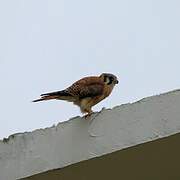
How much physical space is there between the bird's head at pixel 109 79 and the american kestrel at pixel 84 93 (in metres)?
0.20

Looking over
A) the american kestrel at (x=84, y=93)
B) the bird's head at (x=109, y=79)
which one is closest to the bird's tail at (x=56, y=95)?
the american kestrel at (x=84, y=93)

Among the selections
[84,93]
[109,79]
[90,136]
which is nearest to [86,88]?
[84,93]

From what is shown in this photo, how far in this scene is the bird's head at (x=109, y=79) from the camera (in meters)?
4.54

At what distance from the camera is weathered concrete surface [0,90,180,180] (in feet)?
10.3

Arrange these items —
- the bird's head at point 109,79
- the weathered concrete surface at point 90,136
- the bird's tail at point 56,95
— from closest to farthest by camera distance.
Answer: the weathered concrete surface at point 90,136 → the bird's tail at point 56,95 → the bird's head at point 109,79

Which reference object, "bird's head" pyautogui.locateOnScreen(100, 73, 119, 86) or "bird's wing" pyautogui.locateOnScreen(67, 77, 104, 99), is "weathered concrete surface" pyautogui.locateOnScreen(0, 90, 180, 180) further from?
"bird's head" pyautogui.locateOnScreen(100, 73, 119, 86)

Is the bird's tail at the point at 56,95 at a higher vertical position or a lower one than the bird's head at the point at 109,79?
lower

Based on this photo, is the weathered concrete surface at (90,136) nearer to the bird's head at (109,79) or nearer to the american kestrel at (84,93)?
the american kestrel at (84,93)

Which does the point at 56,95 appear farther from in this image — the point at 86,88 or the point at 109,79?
the point at 109,79

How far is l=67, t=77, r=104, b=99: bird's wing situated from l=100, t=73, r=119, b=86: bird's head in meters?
0.25

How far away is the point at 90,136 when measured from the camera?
10.9ft

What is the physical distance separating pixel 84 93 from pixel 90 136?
2.79 ft

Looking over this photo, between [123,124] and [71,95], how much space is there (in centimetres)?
97

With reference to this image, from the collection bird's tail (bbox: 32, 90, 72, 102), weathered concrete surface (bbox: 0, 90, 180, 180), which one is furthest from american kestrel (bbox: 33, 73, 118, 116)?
weathered concrete surface (bbox: 0, 90, 180, 180)
